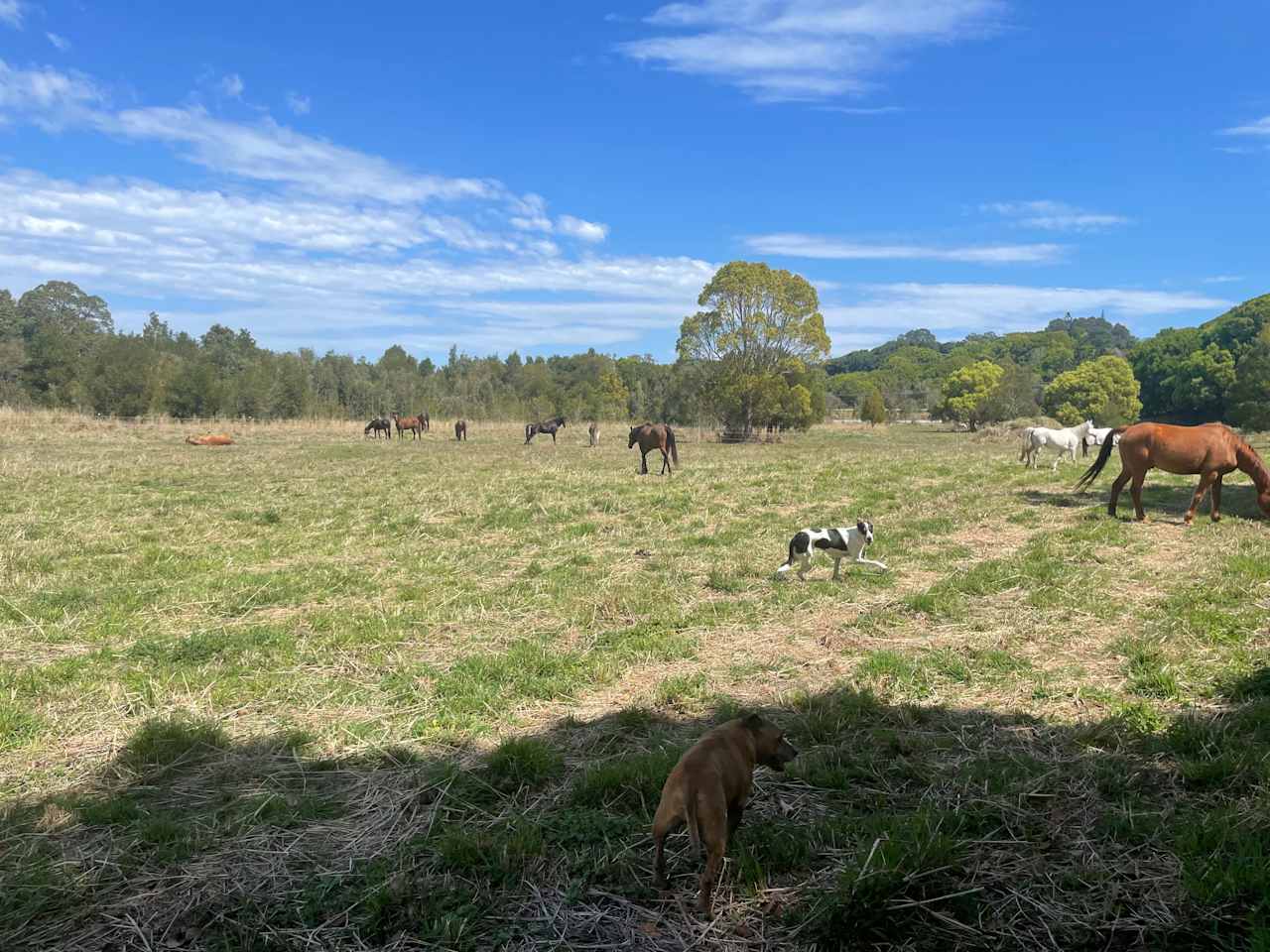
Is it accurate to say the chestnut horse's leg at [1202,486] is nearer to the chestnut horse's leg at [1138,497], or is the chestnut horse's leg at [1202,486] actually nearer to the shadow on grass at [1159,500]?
the shadow on grass at [1159,500]

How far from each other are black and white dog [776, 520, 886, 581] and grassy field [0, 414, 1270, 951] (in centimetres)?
34

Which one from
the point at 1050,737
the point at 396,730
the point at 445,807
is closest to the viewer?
the point at 445,807

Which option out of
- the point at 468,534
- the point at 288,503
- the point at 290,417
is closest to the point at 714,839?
the point at 468,534

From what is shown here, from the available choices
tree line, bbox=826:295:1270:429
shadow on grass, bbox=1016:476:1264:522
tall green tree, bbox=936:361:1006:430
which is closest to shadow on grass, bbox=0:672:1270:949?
shadow on grass, bbox=1016:476:1264:522

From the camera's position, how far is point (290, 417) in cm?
5628

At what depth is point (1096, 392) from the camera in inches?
2431

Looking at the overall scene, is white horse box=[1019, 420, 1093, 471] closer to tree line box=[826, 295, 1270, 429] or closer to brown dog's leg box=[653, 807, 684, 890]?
brown dog's leg box=[653, 807, 684, 890]

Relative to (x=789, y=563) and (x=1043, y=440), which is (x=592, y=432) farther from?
(x=789, y=563)

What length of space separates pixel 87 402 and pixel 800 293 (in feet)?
158

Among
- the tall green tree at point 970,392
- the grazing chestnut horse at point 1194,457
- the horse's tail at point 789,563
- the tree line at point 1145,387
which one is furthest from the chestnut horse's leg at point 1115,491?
the tall green tree at point 970,392

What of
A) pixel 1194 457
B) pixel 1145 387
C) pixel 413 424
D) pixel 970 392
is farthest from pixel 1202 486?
pixel 1145 387

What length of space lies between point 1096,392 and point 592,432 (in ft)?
161

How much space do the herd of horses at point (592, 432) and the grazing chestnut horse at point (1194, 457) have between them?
36.4ft

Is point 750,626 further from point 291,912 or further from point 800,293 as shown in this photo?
point 800,293
